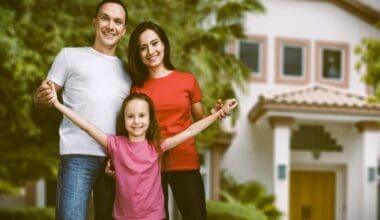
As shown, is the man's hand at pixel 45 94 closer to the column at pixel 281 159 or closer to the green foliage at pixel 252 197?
the green foliage at pixel 252 197

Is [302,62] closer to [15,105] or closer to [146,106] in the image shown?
[15,105]

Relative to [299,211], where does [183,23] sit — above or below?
above

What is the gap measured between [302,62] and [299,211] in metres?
3.98

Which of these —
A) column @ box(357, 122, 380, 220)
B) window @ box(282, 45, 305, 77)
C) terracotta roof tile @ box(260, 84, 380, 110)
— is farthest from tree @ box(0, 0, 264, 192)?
window @ box(282, 45, 305, 77)

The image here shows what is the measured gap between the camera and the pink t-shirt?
342cm

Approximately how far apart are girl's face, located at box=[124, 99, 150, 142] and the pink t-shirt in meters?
0.06

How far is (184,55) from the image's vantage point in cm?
1116

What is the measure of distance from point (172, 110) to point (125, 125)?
264 millimetres

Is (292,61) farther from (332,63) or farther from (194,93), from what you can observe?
(194,93)

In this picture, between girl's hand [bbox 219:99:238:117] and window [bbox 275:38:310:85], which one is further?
window [bbox 275:38:310:85]

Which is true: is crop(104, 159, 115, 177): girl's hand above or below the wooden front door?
above

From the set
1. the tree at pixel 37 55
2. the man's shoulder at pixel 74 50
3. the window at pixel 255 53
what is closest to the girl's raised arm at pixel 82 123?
the man's shoulder at pixel 74 50

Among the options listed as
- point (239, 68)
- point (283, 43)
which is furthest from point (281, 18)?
point (239, 68)

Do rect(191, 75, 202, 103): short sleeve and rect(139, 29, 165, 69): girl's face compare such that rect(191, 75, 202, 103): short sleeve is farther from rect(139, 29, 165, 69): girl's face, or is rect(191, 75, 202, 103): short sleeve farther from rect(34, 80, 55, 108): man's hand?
rect(34, 80, 55, 108): man's hand
